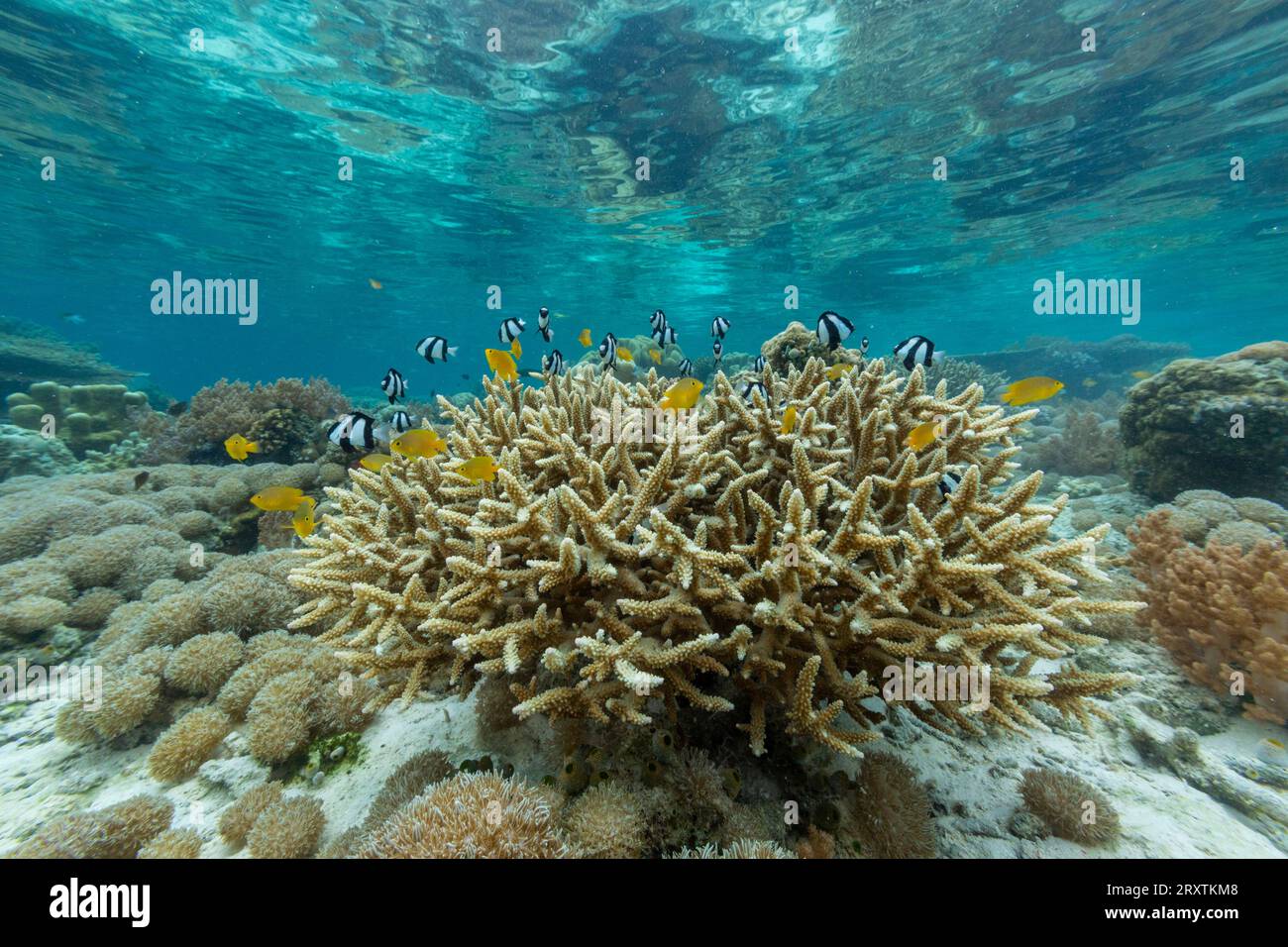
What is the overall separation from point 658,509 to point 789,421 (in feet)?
3.77

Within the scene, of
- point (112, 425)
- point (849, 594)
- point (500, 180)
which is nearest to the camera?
point (849, 594)

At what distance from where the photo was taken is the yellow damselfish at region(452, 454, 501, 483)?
10.4 feet

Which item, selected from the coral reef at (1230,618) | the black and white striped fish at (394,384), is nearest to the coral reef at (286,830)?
the black and white striped fish at (394,384)

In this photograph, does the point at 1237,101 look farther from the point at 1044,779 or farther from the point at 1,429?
the point at 1,429

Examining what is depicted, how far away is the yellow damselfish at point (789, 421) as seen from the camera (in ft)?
10.9

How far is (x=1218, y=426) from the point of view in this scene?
25.5ft

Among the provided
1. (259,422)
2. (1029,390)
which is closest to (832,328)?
(1029,390)

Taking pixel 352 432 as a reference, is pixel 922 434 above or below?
below

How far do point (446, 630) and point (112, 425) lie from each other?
18161 mm

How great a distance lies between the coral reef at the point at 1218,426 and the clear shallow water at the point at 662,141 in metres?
9.87

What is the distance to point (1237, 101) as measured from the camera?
14.8m

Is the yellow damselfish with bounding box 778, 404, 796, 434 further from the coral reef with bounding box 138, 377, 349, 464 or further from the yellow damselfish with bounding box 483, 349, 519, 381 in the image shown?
the coral reef with bounding box 138, 377, 349, 464

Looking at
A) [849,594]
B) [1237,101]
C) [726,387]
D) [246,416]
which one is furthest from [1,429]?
[1237,101]

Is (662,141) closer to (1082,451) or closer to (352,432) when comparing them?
(1082,451)
